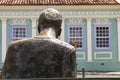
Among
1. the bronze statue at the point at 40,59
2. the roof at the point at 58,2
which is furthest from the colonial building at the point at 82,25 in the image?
the bronze statue at the point at 40,59

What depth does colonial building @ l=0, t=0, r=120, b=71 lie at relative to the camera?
1238 inches

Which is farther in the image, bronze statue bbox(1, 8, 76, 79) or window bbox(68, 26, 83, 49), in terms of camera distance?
window bbox(68, 26, 83, 49)

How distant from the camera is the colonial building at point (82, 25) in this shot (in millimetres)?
31453

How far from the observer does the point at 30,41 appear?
3.82 metres

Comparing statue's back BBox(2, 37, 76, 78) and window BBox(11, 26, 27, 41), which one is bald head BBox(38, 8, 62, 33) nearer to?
statue's back BBox(2, 37, 76, 78)

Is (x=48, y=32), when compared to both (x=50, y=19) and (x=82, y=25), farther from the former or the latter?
(x=82, y=25)

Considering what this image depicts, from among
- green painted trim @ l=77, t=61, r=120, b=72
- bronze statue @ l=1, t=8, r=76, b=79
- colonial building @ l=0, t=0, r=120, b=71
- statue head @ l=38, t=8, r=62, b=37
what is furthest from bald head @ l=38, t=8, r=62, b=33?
colonial building @ l=0, t=0, r=120, b=71

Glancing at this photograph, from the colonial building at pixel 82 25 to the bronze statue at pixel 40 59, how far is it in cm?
2753

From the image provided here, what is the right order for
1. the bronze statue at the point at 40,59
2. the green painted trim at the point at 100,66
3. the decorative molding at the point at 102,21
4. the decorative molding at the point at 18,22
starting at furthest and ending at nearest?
1. the decorative molding at the point at 102,21
2. the decorative molding at the point at 18,22
3. the green painted trim at the point at 100,66
4. the bronze statue at the point at 40,59

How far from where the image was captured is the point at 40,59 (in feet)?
12.3

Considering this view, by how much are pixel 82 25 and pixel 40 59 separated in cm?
2821

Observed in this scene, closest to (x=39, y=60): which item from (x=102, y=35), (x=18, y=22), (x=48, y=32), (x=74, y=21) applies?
(x=48, y=32)

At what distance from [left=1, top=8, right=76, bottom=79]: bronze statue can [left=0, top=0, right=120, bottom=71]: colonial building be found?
90.3ft

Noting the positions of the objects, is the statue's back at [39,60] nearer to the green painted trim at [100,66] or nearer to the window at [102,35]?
the green painted trim at [100,66]
